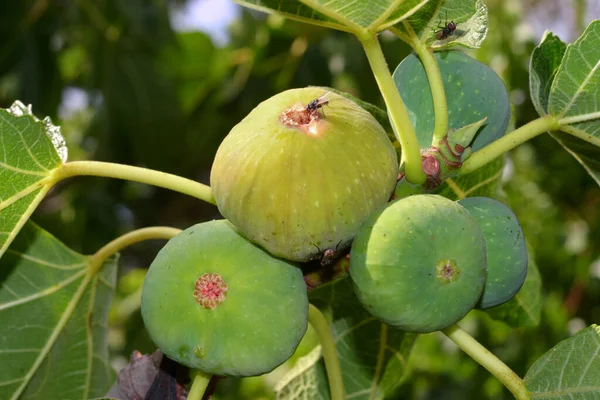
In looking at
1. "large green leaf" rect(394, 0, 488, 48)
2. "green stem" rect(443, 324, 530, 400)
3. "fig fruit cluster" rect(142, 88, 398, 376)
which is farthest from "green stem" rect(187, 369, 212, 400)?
"large green leaf" rect(394, 0, 488, 48)

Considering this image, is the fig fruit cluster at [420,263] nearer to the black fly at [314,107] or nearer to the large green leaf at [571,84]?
the black fly at [314,107]

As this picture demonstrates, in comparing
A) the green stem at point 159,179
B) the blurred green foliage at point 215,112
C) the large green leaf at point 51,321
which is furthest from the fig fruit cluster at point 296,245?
the blurred green foliage at point 215,112

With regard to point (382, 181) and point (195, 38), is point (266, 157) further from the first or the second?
point (195, 38)

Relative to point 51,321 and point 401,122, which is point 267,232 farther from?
point 51,321

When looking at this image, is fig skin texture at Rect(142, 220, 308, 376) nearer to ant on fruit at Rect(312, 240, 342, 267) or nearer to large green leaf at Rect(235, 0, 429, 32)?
ant on fruit at Rect(312, 240, 342, 267)

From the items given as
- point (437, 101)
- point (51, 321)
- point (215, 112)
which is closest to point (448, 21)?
point (437, 101)

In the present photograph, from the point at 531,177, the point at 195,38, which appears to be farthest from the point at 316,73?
the point at 531,177
